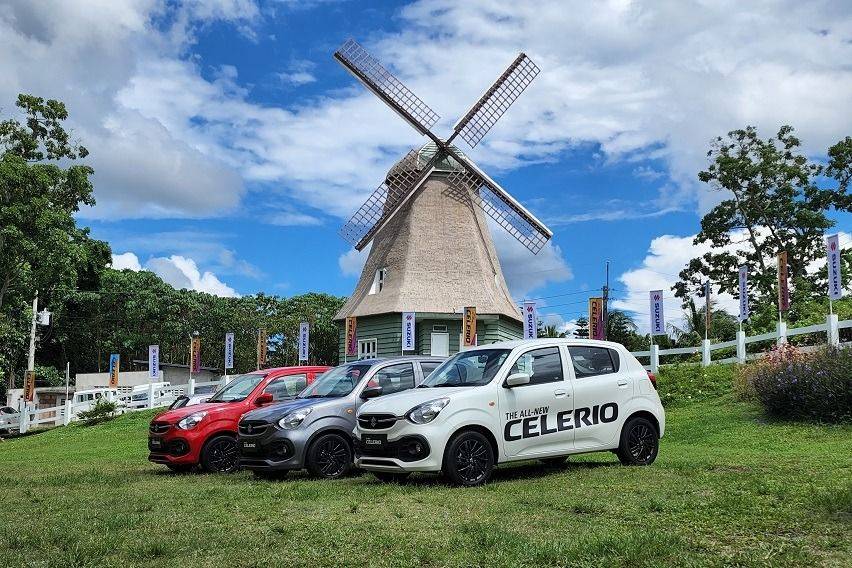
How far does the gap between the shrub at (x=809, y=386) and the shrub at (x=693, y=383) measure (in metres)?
2.39

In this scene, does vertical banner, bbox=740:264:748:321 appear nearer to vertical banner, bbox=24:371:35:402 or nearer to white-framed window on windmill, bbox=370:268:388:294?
white-framed window on windmill, bbox=370:268:388:294

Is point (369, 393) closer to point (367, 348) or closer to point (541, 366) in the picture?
point (541, 366)

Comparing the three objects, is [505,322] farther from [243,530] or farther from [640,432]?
[243,530]

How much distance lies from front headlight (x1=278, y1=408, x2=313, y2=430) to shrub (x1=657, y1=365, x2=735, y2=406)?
12.3m

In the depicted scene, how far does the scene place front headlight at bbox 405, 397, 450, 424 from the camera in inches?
396

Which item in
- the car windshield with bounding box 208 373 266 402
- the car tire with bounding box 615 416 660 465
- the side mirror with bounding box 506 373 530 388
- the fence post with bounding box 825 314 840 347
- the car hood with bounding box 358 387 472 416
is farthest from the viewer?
the fence post with bounding box 825 314 840 347

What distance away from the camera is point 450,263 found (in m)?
35.2

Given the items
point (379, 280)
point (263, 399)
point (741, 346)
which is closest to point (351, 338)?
point (379, 280)

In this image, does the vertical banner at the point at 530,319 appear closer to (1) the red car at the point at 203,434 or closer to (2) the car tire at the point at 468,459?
(1) the red car at the point at 203,434

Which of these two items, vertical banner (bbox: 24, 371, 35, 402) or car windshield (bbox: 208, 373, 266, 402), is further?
vertical banner (bbox: 24, 371, 35, 402)

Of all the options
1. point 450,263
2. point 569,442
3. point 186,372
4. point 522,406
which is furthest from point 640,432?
point 186,372

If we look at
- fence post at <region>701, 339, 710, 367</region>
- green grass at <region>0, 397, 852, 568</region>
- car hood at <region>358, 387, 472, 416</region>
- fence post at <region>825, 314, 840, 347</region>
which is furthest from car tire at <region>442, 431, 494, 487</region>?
fence post at <region>701, 339, 710, 367</region>

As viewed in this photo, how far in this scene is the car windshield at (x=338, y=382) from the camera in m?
12.8

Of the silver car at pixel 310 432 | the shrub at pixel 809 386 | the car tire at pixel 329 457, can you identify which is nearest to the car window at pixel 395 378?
the silver car at pixel 310 432
